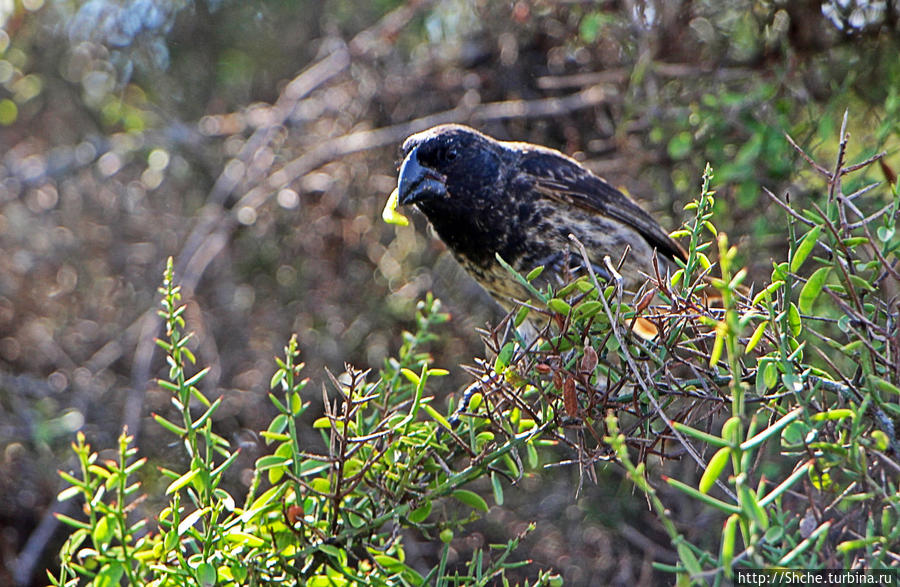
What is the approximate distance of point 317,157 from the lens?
357 centimetres

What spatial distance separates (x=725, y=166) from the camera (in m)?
2.87

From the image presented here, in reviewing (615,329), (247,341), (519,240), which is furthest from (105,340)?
(615,329)

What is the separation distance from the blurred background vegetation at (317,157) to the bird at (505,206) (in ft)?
1.07

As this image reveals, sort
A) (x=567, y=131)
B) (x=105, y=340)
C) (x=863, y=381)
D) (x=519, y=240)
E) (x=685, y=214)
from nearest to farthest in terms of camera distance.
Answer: (x=863, y=381) → (x=519, y=240) → (x=685, y=214) → (x=567, y=131) → (x=105, y=340)

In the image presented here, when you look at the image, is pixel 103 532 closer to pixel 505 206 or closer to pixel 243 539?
pixel 243 539

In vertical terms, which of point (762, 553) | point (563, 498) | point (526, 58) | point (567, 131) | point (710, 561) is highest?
point (526, 58)

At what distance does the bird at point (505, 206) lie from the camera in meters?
2.70

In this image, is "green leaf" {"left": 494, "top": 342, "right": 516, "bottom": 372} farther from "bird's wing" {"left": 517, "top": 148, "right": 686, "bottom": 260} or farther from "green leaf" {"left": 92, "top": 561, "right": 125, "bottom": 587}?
"bird's wing" {"left": 517, "top": 148, "right": 686, "bottom": 260}

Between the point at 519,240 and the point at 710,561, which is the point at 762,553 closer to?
the point at 710,561

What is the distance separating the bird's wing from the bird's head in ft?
0.48

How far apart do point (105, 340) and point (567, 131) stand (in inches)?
80.2

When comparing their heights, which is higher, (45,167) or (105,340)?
(45,167)

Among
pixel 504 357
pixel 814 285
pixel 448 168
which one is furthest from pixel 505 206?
pixel 814 285

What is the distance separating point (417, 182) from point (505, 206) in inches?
11.4
